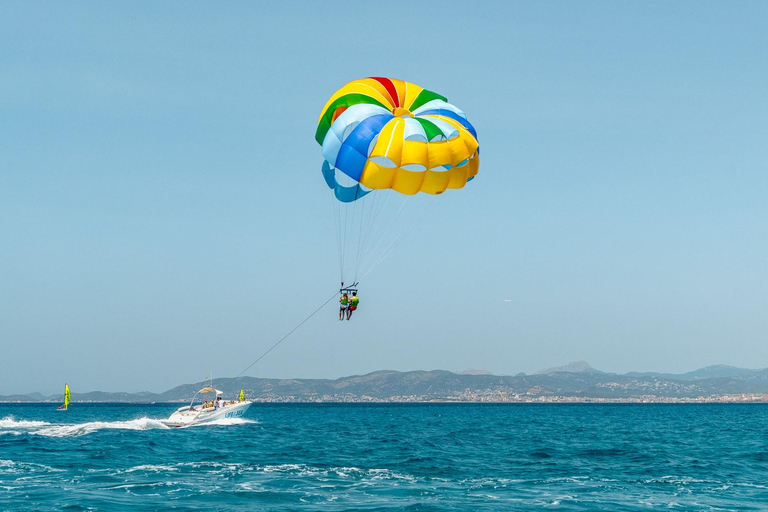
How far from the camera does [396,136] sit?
25641 millimetres

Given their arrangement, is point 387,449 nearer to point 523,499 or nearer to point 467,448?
point 467,448

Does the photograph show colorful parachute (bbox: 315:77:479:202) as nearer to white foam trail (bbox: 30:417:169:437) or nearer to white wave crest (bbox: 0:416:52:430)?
white foam trail (bbox: 30:417:169:437)

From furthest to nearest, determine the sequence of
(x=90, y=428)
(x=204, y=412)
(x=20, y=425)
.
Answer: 1. (x=20, y=425)
2. (x=204, y=412)
3. (x=90, y=428)

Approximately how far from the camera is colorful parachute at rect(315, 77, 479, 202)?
84.1ft

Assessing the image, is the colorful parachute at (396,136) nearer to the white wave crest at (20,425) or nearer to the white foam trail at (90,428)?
the white foam trail at (90,428)

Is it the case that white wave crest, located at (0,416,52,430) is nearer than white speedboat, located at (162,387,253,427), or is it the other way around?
white speedboat, located at (162,387,253,427)

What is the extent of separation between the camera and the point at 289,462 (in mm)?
31547

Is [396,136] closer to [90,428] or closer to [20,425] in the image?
[90,428]

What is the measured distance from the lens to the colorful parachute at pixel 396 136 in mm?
25641

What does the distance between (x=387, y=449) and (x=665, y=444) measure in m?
17.3

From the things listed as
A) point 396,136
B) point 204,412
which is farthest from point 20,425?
point 396,136

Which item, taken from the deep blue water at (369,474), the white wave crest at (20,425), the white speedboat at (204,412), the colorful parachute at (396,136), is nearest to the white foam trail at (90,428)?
the white speedboat at (204,412)

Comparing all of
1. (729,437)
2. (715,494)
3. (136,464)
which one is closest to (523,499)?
(715,494)

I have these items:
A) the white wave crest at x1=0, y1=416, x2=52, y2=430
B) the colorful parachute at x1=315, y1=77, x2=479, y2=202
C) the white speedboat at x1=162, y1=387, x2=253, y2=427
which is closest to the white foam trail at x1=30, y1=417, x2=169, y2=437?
the white speedboat at x1=162, y1=387, x2=253, y2=427
